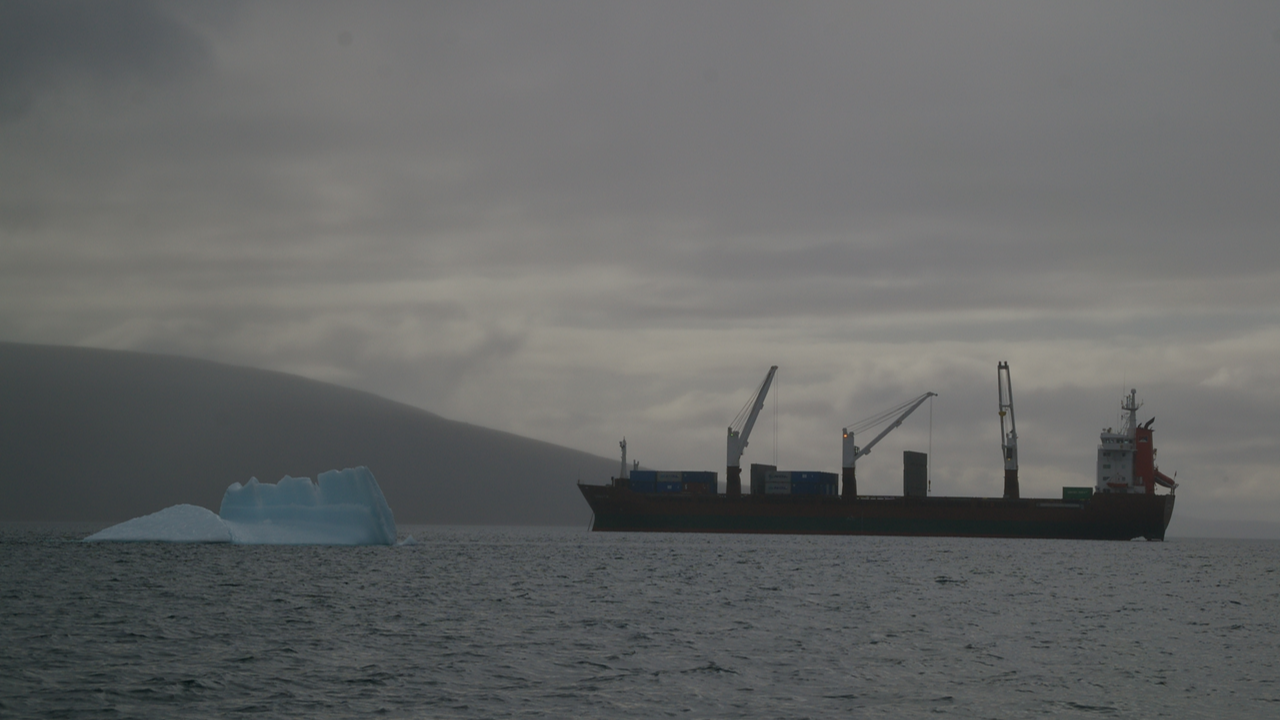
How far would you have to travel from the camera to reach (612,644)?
102 ft

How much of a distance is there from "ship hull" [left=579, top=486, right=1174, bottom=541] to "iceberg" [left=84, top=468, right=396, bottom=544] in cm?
5447

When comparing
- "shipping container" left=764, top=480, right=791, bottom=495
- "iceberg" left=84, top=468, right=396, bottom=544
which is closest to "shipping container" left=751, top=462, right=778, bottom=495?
"shipping container" left=764, top=480, right=791, bottom=495

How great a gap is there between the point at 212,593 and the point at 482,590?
35.6 ft

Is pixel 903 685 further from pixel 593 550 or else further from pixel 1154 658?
pixel 593 550

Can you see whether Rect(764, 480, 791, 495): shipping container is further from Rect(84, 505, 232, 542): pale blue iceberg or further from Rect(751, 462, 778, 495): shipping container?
Rect(84, 505, 232, 542): pale blue iceberg

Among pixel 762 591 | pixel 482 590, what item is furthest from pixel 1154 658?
pixel 482 590

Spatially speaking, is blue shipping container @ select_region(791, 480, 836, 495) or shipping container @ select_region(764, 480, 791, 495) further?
shipping container @ select_region(764, 480, 791, 495)

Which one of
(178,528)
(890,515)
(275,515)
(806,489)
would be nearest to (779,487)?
(806,489)

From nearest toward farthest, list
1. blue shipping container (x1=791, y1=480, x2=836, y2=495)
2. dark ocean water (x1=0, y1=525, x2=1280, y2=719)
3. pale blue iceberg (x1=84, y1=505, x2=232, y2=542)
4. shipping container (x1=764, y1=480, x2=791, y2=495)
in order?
dark ocean water (x1=0, y1=525, x2=1280, y2=719) → pale blue iceberg (x1=84, y1=505, x2=232, y2=542) → blue shipping container (x1=791, y1=480, x2=836, y2=495) → shipping container (x1=764, y1=480, x2=791, y2=495)

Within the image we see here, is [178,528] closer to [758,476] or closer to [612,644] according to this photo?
[612,644]

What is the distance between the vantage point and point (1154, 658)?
101ft

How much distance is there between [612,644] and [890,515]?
97.9 m

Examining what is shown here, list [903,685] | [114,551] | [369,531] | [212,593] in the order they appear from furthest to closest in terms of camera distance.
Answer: [114,551] → [369,531] → [212,593] → [903,685]

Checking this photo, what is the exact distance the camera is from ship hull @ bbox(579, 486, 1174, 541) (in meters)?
121
